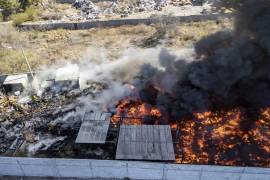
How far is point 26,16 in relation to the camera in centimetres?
3136

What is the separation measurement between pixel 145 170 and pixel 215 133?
5.21 m

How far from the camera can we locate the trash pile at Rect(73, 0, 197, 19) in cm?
3266

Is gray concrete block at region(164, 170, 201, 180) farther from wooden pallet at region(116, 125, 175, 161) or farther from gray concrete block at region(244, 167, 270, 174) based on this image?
gray concrete block at region(244, 167, 270, 174)

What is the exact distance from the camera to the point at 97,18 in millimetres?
31594

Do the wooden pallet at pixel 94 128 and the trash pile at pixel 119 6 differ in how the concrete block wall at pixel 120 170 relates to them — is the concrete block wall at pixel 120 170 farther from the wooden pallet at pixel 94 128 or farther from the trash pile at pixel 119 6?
the trash pile at pixel 119 6

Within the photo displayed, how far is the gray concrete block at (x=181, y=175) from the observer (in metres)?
14.2

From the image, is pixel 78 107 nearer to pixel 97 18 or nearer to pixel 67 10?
pixel 97 18

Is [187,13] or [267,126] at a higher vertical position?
[187,13]

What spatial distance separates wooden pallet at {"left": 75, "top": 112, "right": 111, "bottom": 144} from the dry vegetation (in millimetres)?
8279

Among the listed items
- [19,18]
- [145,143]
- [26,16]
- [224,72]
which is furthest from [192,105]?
[26,16]

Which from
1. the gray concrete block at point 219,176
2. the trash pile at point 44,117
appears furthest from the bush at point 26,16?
the gray concrete block at point 219,176

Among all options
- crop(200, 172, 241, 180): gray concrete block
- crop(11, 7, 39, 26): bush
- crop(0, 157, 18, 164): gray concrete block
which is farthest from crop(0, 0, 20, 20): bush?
crop(200, 172, 241, 180): gray concrete block

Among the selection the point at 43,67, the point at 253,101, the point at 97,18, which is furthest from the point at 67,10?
the point at 253,101

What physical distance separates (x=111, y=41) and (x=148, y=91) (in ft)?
31.1
